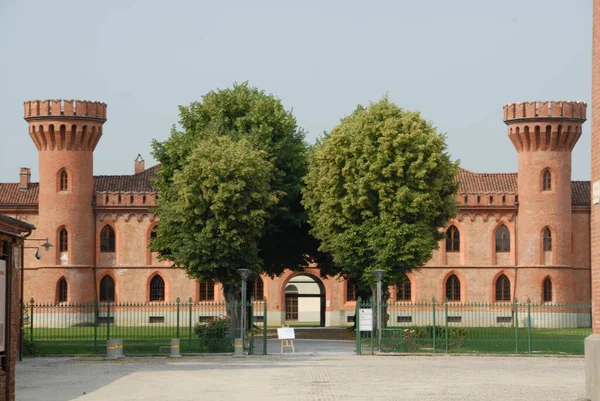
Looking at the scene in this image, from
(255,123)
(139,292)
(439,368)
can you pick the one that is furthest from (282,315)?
(439,368)

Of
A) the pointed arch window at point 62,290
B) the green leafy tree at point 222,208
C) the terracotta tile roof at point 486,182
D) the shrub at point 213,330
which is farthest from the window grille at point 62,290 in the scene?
the shrub at point 213,330

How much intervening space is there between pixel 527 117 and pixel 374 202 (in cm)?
1821

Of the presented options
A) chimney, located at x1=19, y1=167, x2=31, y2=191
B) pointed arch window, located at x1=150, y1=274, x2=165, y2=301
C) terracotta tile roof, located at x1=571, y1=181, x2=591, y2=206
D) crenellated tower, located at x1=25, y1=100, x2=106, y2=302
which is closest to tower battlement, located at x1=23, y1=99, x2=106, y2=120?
crenellated tower, located at x1=25, y1=100, x2=106, y2=302

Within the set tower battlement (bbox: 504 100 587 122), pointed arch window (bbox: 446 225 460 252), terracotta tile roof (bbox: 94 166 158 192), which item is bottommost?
pointed arch window (bbox: 446 225 460 252)

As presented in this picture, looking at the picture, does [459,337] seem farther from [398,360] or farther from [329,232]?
[329,232]

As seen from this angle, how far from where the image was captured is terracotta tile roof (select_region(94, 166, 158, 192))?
65688mm

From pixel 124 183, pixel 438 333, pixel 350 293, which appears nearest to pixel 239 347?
pixel 438 333

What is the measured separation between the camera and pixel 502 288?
62906mm

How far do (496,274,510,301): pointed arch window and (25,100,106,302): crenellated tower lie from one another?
21.7 m

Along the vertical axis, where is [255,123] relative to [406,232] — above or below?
above

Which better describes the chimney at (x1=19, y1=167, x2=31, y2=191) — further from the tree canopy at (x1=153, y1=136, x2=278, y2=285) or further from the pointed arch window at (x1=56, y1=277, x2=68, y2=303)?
the tree canopy at (x1=153, y1=136, x2=278, y2=285)

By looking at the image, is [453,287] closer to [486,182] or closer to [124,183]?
[486,182]

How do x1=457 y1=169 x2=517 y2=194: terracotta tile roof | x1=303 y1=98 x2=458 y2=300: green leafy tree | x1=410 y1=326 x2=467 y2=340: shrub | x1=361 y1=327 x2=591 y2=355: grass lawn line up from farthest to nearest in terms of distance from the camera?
1. x1=457 y1=169 x2=517 y2=194: terracotta tile roof
2. x1=303 y1=98 x2=458 y2=300: green leafy tree
3. x1=410 y1=326 x2=467 y2=340: shrub
4. x1=361 y1=327 x2=591 y2=355: grass lawn

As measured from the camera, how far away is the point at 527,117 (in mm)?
60781
